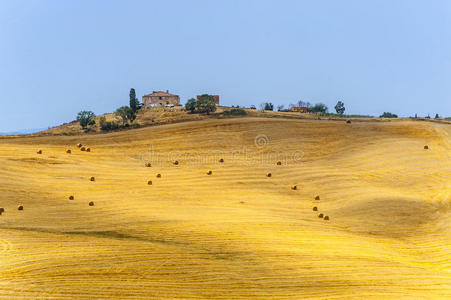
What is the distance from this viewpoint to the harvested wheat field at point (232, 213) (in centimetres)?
1706

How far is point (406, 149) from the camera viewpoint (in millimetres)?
43688

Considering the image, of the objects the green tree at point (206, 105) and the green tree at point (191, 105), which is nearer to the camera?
the green tree at point (206, 105)

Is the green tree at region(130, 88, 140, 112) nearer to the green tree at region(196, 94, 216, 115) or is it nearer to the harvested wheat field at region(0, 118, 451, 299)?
the green tree at region(196, 94, 216, 115)

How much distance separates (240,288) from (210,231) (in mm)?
6790

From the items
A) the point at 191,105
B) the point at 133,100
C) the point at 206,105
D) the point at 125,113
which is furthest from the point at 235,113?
the point at 133,100

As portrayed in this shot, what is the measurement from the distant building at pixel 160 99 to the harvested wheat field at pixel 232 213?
92.5m

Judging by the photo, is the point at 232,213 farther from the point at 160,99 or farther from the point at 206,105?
the point at 160,99

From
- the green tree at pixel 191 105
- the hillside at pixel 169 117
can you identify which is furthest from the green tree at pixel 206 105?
the green tree at pixel 191 105

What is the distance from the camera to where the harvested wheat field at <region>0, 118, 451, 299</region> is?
17.1 meters

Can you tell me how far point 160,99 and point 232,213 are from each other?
117775 millimetres

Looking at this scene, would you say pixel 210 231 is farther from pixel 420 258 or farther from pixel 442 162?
pixel 442 162

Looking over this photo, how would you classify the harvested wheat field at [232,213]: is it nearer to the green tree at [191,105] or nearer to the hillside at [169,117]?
the hillside at [169,117]

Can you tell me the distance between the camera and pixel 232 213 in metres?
27.3

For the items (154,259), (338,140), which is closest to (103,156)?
(154,259)
